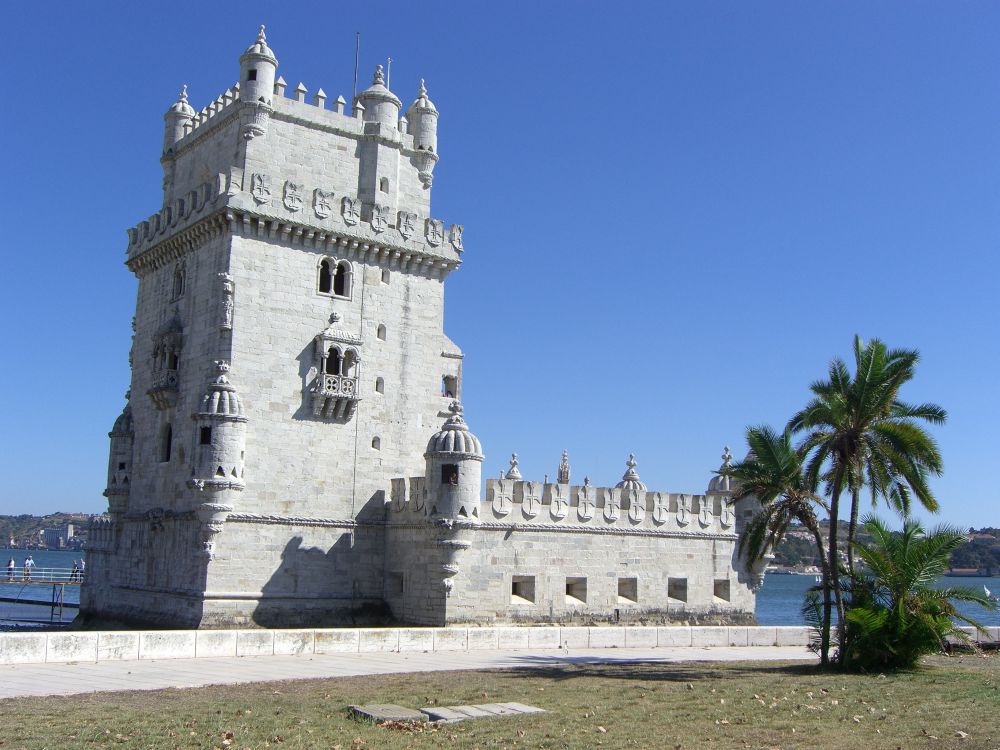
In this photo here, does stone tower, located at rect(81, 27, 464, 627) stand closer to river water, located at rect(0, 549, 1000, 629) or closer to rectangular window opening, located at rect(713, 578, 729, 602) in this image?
rectangular window opening, located at rect(713, 578, 729, 602)

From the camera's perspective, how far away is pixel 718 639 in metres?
31.5

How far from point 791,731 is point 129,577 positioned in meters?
27.3

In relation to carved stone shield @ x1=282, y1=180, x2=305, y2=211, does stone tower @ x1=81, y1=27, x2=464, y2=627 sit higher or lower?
lower

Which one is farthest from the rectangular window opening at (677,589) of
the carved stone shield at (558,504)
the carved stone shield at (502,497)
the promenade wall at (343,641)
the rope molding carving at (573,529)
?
the carved stone shield at (502,497)

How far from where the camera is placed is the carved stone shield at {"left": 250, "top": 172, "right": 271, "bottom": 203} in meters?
34.5

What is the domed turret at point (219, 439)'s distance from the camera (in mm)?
31891

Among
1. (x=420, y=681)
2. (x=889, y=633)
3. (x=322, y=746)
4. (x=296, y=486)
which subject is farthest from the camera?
(x=296, y=486)

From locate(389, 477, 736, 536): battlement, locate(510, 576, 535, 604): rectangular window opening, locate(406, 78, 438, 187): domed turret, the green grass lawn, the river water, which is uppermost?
locate(406, 78, 438, 187): domed turret

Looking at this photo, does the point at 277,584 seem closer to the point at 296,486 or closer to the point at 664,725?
the point at 296,486

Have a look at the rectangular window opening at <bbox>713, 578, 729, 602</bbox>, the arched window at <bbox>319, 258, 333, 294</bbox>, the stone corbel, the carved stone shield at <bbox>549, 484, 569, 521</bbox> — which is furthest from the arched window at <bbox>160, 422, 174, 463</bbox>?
the rectangular window opening at <bbox>713, 578, 729, 602</bbox>

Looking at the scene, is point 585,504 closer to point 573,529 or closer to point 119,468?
point 573,529

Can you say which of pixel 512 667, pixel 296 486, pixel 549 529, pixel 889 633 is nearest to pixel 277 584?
pixel 296 486

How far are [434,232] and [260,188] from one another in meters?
6.51

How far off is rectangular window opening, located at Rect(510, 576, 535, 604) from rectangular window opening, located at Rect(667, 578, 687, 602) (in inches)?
241
